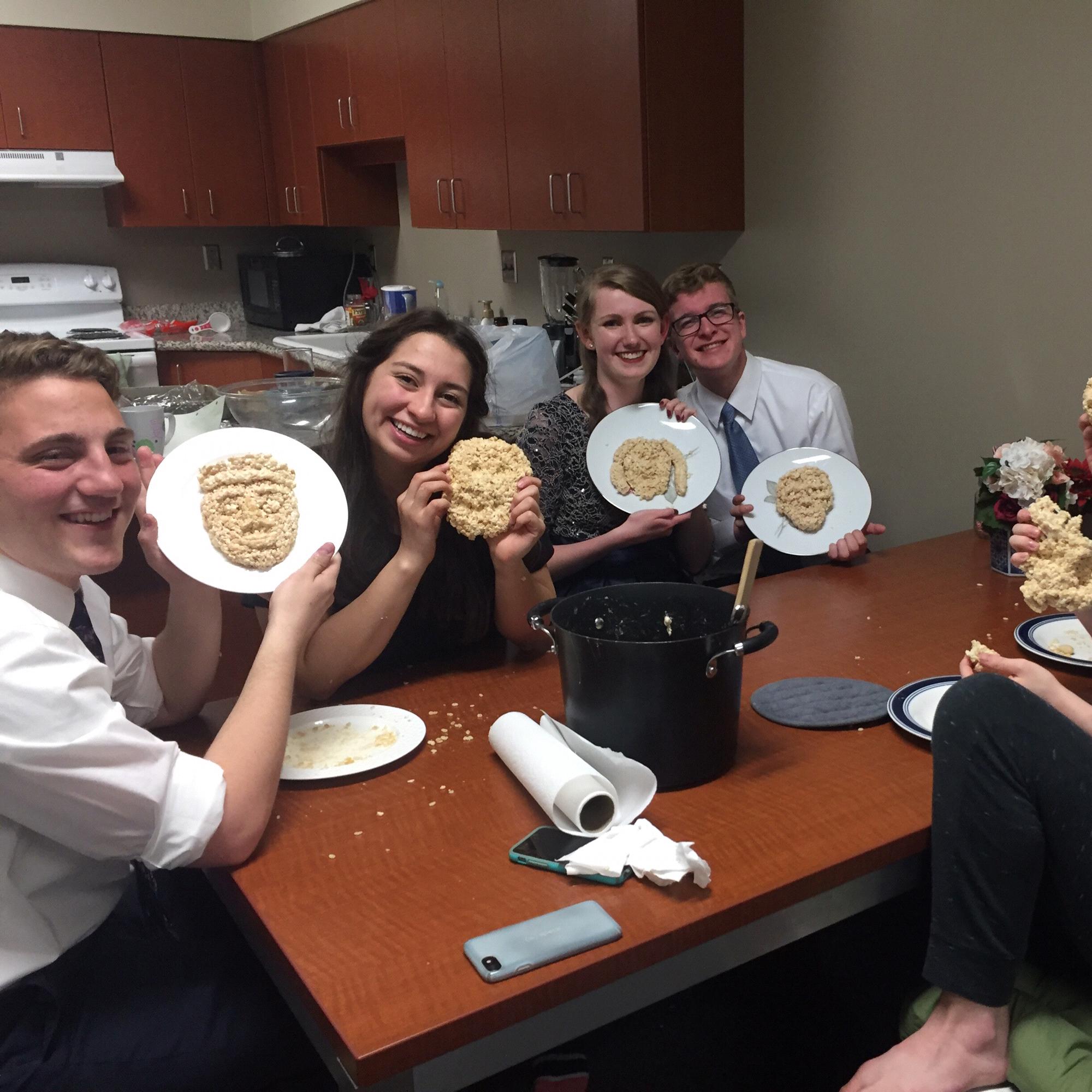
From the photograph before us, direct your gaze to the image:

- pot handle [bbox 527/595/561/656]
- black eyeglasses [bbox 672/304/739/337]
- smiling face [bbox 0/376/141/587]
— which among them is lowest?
pot handle [bbox 527/595/561/656]

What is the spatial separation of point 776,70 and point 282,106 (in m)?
3.02

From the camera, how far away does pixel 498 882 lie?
3.32ft

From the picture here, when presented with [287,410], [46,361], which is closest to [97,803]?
[46,361]

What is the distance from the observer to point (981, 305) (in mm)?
2551

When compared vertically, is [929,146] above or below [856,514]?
above

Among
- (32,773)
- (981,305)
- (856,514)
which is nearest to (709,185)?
(981,305)

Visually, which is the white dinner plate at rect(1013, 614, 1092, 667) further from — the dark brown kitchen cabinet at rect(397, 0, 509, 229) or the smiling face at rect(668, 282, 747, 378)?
A: the dark brown kitchen cabinet at rect(397, 0, 509, 229)

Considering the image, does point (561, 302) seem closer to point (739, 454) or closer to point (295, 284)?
point (739, 454)

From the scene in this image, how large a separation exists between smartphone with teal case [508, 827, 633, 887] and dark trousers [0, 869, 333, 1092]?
0.40 metres

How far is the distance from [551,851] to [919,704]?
56 centimetres

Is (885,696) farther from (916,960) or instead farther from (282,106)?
(282,106)

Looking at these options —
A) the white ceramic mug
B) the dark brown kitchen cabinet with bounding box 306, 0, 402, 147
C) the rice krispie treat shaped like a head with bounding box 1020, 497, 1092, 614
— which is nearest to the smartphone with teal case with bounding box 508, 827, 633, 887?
the rice krispie treat shaped like a head with bounding box 1020, 497, 1092, 614

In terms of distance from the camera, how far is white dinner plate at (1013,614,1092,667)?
147cm

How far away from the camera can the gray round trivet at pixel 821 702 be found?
130 cm
